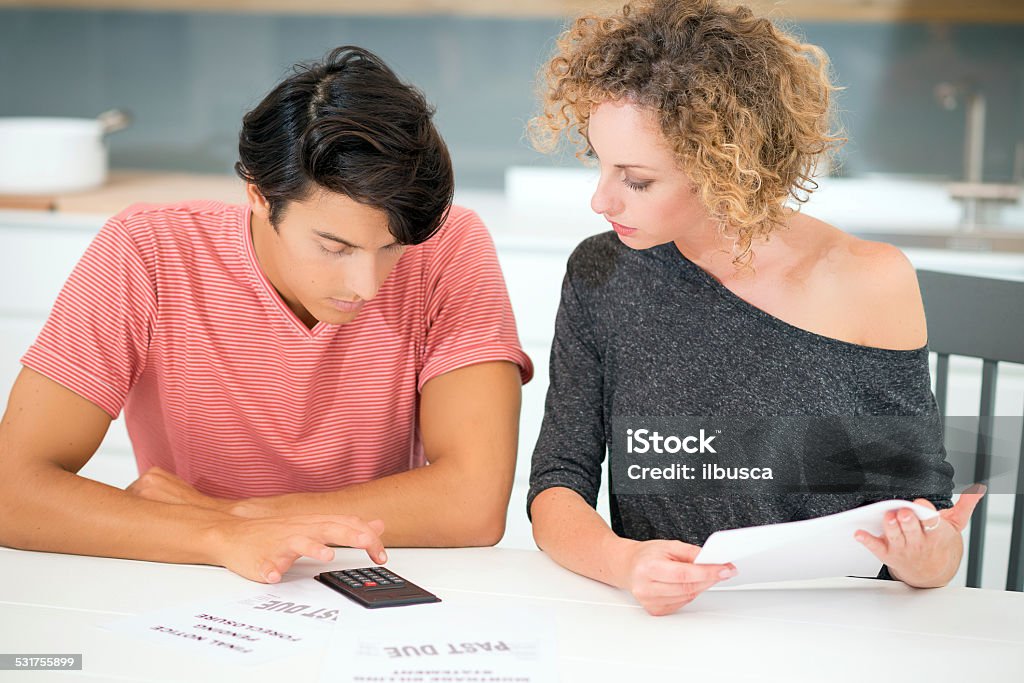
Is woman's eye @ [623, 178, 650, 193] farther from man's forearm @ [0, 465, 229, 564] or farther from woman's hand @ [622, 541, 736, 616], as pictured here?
man's forearm @ [0, 465, 229, 564]

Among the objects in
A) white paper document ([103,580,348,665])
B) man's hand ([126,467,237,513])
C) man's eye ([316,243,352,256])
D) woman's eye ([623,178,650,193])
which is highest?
woman's eye ([623,178,650,193])

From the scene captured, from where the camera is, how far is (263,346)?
4.69 ft

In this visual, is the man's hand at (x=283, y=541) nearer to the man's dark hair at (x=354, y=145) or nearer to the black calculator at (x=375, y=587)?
the black calculator at (x=375, y=587)

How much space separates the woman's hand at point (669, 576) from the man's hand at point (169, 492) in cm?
51

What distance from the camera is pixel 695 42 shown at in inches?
47.0

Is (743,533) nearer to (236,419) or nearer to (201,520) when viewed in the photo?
(201,520)

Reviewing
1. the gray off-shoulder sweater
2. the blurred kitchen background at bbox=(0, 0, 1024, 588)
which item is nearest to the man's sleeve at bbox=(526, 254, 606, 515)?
the gray off-shoulder sweater

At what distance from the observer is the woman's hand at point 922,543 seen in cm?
103

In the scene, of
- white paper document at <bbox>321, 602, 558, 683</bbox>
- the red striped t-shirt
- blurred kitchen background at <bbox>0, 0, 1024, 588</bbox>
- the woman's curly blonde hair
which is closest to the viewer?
white paper document at <bbox>321, 602, 558, 683</bbox>

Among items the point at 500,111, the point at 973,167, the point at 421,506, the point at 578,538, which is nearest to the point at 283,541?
the point at 421,506

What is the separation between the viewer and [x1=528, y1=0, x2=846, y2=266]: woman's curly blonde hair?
1181 millimetres

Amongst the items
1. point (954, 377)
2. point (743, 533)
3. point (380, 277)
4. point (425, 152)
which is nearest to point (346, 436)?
point (380, 277)

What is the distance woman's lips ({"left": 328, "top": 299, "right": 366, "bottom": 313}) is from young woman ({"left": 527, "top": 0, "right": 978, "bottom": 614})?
270 millimetres

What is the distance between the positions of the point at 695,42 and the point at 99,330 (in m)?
0.79
